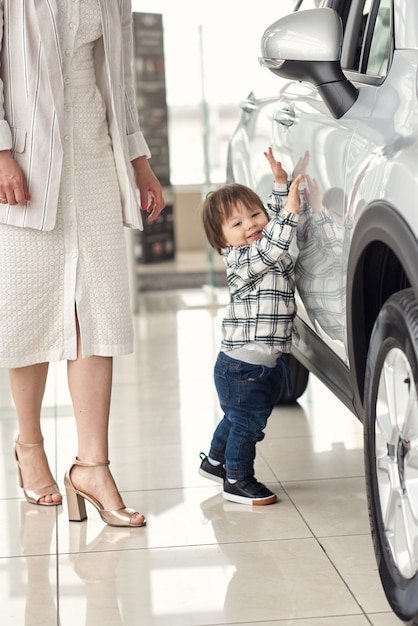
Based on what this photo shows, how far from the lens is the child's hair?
9.41 ft

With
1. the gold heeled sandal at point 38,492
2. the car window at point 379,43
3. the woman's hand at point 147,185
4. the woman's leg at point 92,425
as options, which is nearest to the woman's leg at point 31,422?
the gold heeled sandal at point 38,492

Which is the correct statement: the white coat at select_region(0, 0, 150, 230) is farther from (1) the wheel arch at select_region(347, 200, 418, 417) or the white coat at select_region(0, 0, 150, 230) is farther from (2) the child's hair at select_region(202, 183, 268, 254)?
(1) the wheel arch at select_region(347, 200, 418, 417)

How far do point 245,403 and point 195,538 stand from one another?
43 centimetres

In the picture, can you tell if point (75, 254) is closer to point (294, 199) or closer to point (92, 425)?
point (92, 425)

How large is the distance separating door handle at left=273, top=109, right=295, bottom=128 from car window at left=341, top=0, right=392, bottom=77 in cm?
29

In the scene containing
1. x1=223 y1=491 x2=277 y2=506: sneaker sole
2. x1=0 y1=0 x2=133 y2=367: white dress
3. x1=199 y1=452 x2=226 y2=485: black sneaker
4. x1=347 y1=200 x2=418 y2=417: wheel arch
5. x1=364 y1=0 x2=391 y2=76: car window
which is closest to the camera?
x1=347 y1=200 x2=418 y2=417: wheel arch

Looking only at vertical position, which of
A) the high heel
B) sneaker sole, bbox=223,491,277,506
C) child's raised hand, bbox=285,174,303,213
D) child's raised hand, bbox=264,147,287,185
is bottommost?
sneaker sole, bbox=223,491,277,506

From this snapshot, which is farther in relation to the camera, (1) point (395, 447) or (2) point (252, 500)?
(2) point (252, 500)

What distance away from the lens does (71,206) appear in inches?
103

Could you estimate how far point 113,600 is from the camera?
7.31 ft

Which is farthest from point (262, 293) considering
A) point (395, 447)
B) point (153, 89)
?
point (153, 89)

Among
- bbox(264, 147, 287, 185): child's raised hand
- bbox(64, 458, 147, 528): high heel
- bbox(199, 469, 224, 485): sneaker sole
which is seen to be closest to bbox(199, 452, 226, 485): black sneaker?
bbox(199, 469, 224, 485): sneaker sole

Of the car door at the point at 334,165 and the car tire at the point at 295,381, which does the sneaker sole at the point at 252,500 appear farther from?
the car tire at the point at 295,381

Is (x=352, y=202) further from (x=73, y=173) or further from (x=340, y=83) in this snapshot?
(x=73, y=173)
